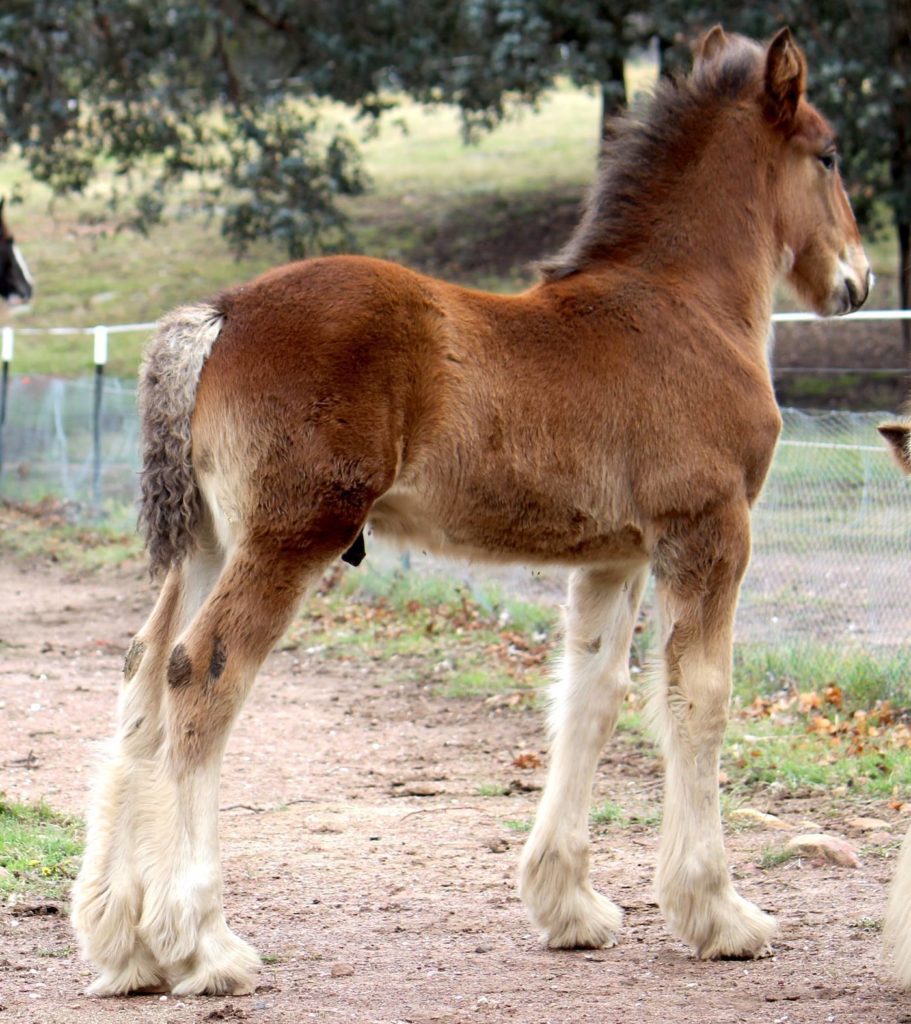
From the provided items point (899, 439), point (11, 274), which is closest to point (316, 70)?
point (11, 274)

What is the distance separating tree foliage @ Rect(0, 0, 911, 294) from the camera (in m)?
16.4

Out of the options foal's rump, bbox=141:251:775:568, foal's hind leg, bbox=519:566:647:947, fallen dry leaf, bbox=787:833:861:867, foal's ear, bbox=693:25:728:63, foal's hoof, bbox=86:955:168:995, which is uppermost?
foal's ear, bbox=693:25:728:63

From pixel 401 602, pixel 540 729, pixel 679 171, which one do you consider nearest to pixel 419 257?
pixel 401 602

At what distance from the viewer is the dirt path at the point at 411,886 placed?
3.81 metres

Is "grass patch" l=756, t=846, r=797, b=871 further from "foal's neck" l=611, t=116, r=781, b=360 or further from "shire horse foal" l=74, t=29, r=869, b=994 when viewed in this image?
"foal's neck" l=611, t=116, r=781, b=360

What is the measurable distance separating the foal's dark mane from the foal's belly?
982 millimetres

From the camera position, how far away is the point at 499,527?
4086 mm

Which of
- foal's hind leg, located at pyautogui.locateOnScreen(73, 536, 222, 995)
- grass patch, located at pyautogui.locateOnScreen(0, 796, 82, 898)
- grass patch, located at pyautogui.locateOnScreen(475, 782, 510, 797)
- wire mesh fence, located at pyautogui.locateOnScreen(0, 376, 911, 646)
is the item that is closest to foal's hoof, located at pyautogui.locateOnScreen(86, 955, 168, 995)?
foal's hind leg, located at pyautogui.locateOnScreen(73, 536, 222, 995)

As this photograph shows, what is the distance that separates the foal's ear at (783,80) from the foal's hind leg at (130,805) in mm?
2513

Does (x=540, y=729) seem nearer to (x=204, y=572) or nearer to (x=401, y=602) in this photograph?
(x=401, y=602)

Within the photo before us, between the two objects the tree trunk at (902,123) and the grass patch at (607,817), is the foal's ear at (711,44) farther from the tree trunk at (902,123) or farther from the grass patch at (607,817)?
the tree trunk at (902,123)

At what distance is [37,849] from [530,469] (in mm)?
2554

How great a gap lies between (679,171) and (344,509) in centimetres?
188

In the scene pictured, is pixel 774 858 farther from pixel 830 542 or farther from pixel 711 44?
pixel 711 44
